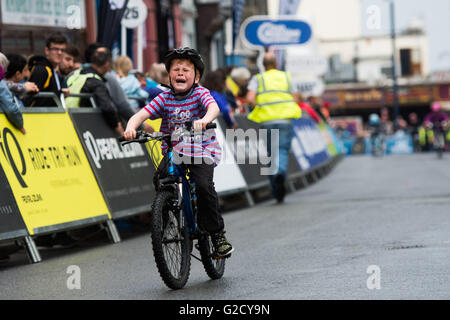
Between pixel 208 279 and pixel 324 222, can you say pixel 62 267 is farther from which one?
pixel 324 222

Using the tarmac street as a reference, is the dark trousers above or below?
above

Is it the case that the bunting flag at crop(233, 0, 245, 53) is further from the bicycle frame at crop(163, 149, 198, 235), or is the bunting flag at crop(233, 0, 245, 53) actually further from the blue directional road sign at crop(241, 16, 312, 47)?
the bicycle frame at crop(163, 149, 198, 235)

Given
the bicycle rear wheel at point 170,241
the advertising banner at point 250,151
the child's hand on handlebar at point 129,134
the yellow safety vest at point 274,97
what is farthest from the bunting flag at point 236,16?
the child's hand on handlebar at point 129,134

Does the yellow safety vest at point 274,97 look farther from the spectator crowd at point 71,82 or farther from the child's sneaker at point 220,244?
the child's sneaker at point 220,244

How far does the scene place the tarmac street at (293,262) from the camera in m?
6.52

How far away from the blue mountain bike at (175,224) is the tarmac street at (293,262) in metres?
0.14

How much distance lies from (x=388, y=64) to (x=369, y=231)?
73833 mm

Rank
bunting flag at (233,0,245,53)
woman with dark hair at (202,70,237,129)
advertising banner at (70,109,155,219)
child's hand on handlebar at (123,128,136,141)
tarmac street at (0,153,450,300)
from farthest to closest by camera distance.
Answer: bunting flag at (233,0,245,53)
woman with dark hair at (202,70,237,129)
advertising banner at (70,109,155,219)
child's hand on handlebar at (123,128,136,141)
tarmac street at (0,153,450,300)

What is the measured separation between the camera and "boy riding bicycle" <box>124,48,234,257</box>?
6965mm

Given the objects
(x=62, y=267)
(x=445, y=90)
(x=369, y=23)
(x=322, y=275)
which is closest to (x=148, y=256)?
(x=62, y=267)

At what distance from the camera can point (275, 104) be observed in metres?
14.5

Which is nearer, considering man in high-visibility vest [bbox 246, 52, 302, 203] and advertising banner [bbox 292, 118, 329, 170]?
man in high-visibility vest [bbox 246, 52, 302, 203]

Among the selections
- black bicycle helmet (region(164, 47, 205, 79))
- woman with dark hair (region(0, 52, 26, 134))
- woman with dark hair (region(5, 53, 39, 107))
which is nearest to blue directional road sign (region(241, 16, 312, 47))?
woman with dark hair (region(5, 53, 39, 107))

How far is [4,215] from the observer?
8.98 metres
